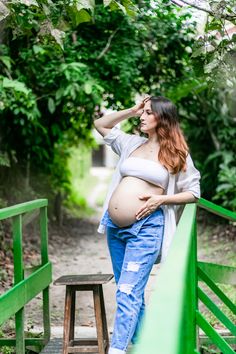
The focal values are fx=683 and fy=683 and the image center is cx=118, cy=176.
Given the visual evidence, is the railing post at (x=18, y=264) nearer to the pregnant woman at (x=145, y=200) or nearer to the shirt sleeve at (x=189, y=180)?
the pregnant woman at (x=145, y=200)

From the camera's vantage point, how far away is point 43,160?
38.7 ft

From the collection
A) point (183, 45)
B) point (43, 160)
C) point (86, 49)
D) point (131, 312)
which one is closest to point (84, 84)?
point (86, 49)

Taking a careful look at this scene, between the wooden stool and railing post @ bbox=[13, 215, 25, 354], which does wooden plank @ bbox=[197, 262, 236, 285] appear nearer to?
the wooden stool

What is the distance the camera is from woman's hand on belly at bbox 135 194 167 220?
13.8 ft

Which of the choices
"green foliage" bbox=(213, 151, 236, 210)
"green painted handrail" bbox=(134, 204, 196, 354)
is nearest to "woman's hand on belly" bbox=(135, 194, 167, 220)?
"green painted handrail" bbox=(134, 204, 196, 354)

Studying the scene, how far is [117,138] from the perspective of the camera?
4590mm

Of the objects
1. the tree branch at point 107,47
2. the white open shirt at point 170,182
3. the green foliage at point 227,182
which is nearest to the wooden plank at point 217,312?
the white open shirt at point 170,182

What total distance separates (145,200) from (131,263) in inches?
15.7

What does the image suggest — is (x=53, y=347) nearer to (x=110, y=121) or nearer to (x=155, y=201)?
(x=155, y=201)

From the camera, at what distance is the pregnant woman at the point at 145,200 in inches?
164

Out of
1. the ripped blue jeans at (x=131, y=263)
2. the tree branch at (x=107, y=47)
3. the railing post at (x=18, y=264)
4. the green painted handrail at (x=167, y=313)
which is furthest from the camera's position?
the tree branch at (x=107, y=47)

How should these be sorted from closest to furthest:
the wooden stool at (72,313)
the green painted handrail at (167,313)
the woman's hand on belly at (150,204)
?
the green painted handrail at (167,313) → the woman's hand on belly at (150,204) → the wooden stool at (72,313)

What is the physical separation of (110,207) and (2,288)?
324 centimetres

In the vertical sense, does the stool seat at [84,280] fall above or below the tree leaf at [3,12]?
below
